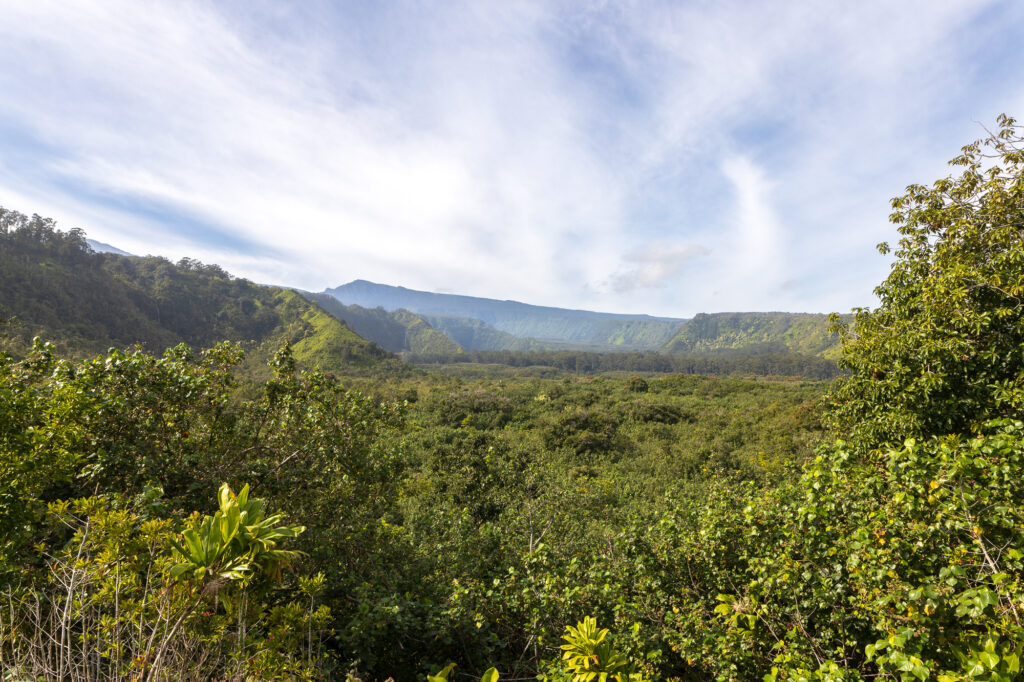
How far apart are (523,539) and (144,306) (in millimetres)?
81672

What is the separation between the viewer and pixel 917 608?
2572mm

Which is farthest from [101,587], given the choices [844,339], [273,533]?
[844,339]

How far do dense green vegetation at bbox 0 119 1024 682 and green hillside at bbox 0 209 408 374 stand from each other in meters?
A: 33.8

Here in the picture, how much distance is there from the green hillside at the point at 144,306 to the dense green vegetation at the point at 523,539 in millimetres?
33815

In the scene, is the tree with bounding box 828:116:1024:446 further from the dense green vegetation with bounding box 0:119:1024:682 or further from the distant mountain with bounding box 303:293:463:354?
the distant mountain with bounding box 303:293:463:354

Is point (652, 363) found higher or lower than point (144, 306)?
higher

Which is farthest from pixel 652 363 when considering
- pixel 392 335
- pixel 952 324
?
pixel 952 324

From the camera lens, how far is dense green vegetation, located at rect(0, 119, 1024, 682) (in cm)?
248

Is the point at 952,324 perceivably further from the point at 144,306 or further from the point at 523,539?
the point at 144,306

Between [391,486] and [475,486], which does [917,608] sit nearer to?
[391,486]

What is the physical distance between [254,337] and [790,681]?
82288 millimetres

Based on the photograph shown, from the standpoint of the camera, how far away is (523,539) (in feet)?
21.1

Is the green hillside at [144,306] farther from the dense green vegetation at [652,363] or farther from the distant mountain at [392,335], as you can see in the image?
the distant mountain at [392,335]

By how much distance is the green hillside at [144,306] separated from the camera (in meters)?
40.8
